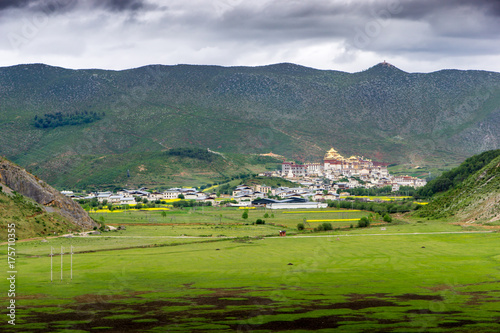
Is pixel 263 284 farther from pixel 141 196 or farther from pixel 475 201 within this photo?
pixel 141 196

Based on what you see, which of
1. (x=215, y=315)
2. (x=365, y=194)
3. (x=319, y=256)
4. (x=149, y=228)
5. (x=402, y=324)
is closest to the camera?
(x=402, y=324)

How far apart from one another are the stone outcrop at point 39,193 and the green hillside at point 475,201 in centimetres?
4500

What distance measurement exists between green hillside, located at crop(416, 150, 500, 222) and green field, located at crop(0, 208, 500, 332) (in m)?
12.7

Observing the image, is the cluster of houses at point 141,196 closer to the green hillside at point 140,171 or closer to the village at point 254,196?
the village at point 254,196

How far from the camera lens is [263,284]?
128 ft

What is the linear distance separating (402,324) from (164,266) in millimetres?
21725

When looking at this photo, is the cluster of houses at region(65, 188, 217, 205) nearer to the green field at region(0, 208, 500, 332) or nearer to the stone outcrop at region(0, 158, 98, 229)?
the stone outcrop at region(0, 158, 98, 229)

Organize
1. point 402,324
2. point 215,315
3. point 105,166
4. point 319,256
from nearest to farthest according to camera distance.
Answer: point 402,324 → point 215,315 → point 319,256 → point 105,166

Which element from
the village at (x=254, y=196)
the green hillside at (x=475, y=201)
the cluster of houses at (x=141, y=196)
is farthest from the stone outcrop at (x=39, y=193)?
the cluster of houses at (x=141, y=196)

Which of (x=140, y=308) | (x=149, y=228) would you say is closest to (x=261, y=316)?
(x=140, y=308)

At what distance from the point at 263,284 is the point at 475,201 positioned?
54.2 meters

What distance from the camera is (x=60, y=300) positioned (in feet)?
112

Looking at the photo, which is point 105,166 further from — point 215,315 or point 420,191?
point 215,315

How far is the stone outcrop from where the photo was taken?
73681mm
